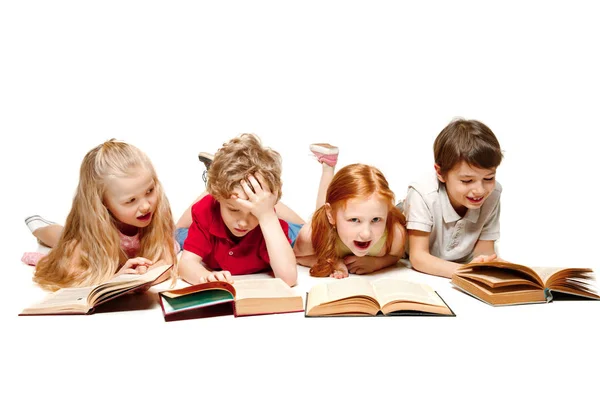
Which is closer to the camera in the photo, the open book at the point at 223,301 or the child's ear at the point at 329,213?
the open book at the point at 223,301

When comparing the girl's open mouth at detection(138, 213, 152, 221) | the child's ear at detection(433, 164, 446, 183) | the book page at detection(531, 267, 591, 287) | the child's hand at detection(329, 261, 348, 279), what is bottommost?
the child's hand at detection(329, 261, 348, 279)

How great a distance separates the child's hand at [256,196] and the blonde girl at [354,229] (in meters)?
0.60

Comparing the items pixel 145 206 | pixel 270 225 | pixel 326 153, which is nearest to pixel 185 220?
pixel 145 206

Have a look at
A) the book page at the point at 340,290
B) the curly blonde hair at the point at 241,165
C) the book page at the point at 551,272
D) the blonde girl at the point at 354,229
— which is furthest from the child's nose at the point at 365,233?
the book page at the point at 551,272

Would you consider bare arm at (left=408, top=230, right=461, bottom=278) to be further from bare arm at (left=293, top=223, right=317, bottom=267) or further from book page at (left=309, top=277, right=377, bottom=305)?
book page at (left=309, top=277, right=377, bottom=305)

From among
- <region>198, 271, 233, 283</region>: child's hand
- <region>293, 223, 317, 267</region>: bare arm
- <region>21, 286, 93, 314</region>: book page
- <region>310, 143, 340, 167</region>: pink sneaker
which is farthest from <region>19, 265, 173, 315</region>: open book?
<region>310, 143, 340, 167</region>: pink sneaker

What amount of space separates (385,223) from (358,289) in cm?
92

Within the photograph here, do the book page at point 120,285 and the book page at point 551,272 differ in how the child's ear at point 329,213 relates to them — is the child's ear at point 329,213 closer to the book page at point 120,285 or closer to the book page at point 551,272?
the book page at point 120,285

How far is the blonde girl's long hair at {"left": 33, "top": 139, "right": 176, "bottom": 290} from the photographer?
15.9ft

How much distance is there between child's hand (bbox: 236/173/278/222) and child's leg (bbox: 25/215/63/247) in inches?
89.9

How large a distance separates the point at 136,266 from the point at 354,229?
5.30 ft

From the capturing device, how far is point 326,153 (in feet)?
20.0

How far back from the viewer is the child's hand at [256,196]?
15.1 feet

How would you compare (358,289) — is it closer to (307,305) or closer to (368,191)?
(307,305)
